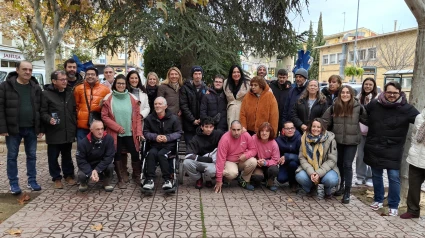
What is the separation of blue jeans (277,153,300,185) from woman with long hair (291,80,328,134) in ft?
1.75

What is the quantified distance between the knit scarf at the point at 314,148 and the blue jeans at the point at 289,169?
252 mm

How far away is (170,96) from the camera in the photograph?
20.5ft

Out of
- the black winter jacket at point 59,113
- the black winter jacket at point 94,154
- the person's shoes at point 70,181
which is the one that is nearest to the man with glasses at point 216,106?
the black winter jacket at point 94,154

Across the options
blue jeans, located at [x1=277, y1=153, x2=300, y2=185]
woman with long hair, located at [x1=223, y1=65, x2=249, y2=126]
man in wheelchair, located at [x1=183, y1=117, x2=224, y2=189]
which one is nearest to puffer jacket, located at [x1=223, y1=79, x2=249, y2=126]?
woman with long hair, located at [x1=223, y1=65, x2=249, y2=126]

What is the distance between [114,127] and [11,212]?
1.86 metres

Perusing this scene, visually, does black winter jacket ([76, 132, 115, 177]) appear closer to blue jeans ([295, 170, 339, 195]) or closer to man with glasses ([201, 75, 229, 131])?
man with glasses ([201, 75, 229, 131])

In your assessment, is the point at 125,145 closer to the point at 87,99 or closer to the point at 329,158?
the point at 87,99

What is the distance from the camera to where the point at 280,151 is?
5.87m

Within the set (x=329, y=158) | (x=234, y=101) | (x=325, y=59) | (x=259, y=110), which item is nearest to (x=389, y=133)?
(x=329, y=158)

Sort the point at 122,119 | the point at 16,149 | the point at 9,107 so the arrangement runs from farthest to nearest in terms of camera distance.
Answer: the point at 122,119, the point at 16,149, the point at 9,107

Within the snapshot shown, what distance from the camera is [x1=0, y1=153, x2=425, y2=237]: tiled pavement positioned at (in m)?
4.02

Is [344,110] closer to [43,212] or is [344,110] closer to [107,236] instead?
[107,236]

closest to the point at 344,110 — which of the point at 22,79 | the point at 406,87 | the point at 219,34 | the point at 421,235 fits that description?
the point at 421,235

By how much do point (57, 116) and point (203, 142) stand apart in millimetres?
2403
